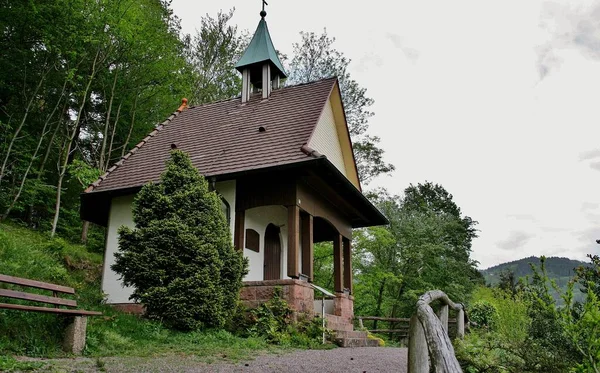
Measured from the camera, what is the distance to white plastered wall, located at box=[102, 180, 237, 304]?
36.6ft

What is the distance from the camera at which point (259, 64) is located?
15.1 metres

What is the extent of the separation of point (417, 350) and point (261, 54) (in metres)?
13.2

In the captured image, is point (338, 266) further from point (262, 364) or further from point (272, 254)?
point (262, 364)

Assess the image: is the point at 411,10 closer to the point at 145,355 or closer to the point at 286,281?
the point at 286,281

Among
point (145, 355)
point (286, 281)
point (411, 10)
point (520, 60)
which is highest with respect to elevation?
point (411, 10)

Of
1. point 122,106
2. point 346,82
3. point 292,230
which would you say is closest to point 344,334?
point 292,230

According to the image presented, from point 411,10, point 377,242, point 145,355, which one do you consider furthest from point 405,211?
point 145,355

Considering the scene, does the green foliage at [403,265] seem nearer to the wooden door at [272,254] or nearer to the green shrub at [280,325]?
the wooden door at [272,254]

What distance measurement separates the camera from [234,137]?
41.2 ft

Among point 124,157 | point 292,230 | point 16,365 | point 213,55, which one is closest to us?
point 16,365

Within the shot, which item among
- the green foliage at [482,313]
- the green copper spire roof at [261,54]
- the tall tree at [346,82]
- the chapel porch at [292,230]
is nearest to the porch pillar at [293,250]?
the chapel porch at [292,230]

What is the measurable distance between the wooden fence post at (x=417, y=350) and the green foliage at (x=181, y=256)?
5288 mm

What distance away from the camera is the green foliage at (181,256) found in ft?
25.2

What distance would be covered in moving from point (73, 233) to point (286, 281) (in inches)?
473
